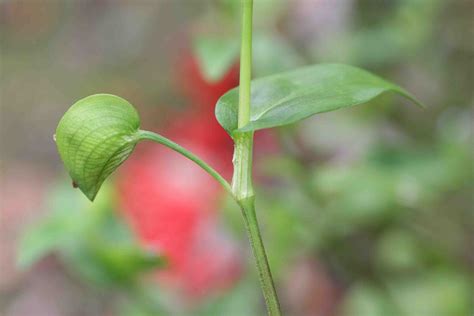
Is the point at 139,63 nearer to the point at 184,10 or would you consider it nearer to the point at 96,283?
the point at 184,10

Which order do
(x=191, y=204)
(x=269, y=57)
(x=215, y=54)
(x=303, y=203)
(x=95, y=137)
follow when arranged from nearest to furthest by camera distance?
(x=95, y=137) → (x=215, y=54) → (x=269, y=57) → (x=303, y=203) → (x=191, y=204)

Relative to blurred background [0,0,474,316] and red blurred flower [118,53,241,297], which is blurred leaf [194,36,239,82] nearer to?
blurred background [0,0,474,316]

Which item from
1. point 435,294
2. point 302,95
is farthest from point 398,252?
point 302,95

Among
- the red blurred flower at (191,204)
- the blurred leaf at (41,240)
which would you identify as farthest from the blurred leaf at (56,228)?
the red blurred flower at (191,204)

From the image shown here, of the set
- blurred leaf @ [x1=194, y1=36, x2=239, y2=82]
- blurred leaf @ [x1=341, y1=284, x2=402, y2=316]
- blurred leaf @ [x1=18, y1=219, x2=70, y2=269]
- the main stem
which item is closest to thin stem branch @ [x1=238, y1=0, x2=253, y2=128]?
the main stem

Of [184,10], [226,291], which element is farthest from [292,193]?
[184,10]

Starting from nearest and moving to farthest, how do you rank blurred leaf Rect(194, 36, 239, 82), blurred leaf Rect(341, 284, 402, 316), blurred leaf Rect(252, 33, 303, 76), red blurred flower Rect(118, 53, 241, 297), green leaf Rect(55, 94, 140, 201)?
green leaf Rect(55, 94, 140, 201) → blurred leaf Rect(194, 36, 239, 82) → blurred leaf Rect(252, 33, 303, 76) → blurred leaf Rect(341, 284, 402, 316) → red blurred flower Rect(118, 53, 241, 297)

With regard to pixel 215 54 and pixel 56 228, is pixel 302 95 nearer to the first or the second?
pixel 215 54
